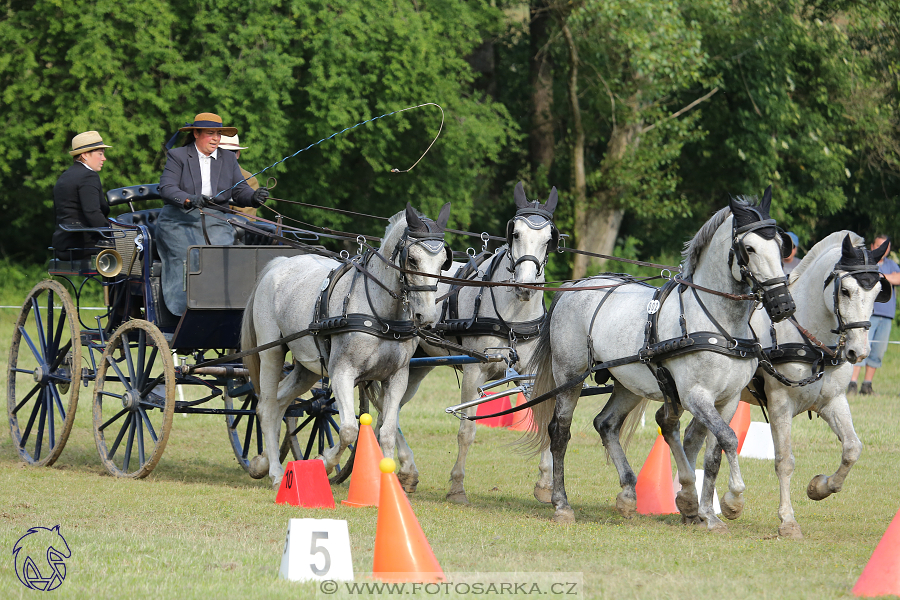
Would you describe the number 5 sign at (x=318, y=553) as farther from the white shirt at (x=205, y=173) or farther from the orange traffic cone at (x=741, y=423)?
the orange traffic cone at (x=741, y=423)

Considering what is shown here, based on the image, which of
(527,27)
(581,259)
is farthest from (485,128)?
(527,27)

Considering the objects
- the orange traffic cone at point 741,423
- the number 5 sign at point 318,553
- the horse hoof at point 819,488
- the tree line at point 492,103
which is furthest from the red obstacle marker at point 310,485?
the tree line at point 492,103

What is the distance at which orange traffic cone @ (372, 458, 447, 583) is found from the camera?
4.84 meters

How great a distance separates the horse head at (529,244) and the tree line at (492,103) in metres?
9.84

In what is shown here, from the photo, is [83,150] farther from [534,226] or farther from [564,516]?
[564,516]

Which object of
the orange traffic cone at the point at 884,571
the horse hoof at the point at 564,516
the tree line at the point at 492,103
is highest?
the tree line at the point at 492,103

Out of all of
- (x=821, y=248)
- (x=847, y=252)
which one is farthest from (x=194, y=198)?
(x=847, y=252)

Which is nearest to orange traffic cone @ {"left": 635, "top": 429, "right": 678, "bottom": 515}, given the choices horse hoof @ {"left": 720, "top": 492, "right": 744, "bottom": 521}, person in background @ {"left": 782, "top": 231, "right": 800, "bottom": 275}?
horse hoof @ {"left": 720, "top": 492, "right": 744, "bottom": 521}

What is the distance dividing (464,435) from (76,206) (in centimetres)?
384

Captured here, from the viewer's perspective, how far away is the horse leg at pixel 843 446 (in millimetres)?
6648

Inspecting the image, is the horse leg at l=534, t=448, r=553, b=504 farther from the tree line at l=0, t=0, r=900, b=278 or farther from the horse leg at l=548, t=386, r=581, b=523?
the tree line at l=0, t=0, r=900, b=278

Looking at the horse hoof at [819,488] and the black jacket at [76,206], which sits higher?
the black jacket at [76,206]

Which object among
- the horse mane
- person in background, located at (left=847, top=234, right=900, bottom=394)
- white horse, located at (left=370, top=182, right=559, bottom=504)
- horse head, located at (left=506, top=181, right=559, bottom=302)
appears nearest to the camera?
the horse mane

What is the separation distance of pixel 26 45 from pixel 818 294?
16.4 m
